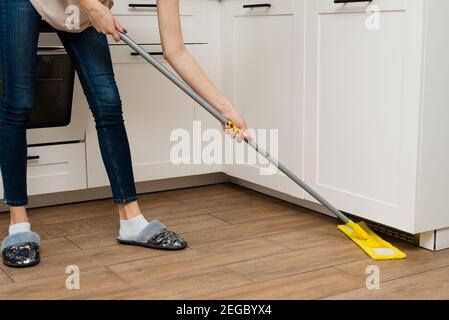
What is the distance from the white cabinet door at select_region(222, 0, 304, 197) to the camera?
7.30ft

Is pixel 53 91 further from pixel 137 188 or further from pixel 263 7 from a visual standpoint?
pixel 263 7

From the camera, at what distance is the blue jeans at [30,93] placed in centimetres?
174

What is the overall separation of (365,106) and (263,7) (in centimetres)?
62

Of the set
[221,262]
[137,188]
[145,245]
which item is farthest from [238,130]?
[137,188]

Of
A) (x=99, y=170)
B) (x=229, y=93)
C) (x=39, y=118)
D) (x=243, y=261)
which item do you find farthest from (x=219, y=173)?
(x=243, y=261)

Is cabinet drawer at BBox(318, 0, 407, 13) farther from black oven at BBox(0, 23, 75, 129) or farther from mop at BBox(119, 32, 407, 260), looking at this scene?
black oven at BBox(0, 23, 75, 129)

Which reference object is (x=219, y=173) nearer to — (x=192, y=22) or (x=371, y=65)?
(x=192, y=22)

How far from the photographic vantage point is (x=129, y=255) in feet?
6.18

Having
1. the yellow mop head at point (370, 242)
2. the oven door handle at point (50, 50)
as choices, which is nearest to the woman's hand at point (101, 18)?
the oven door handle at point (50, 50)

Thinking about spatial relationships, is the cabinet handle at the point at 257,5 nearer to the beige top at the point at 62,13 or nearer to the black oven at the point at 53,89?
the black oven at the point at 53,89

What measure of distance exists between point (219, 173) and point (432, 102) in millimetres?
1214

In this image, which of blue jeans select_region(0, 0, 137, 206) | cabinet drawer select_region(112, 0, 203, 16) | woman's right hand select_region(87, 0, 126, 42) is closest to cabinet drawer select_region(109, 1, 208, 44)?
cabinet drawer select_region(112, 0, 203, 16)

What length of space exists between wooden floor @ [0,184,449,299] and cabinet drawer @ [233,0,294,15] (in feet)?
2.28

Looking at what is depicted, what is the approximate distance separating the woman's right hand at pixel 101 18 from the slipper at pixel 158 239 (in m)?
0.57
